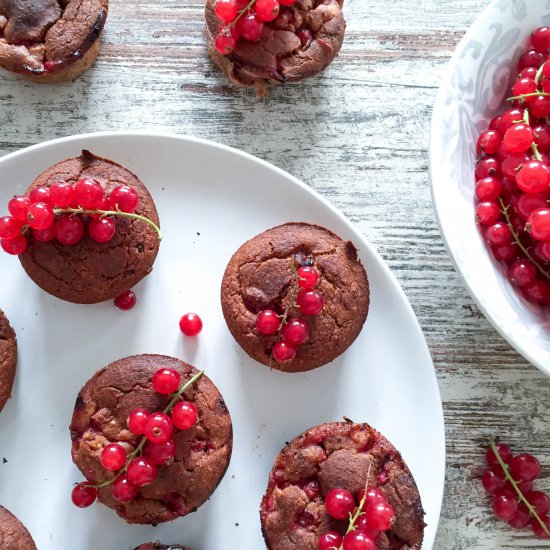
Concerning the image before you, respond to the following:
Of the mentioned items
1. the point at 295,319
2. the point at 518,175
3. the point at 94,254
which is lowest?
the point at 295,319

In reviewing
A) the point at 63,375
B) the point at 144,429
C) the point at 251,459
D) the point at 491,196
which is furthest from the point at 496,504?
the point at 63,375

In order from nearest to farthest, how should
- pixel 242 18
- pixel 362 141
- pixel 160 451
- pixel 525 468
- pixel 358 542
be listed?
pixel 358 542 < pixel 160 451 < pixel 242 18 < pixel 525 468 < pixel 362 141

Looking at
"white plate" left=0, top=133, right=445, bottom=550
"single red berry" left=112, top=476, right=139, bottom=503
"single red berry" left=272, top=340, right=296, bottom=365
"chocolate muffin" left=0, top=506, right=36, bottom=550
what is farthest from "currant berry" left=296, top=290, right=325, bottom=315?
"chocolate muffin" left=0, top=506, right=36, bottom=550

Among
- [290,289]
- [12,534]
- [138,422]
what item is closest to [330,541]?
[138,422]

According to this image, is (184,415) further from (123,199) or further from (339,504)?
(123,199)

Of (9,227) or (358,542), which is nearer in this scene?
(358,542)

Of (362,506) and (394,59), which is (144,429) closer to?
(362,506)
